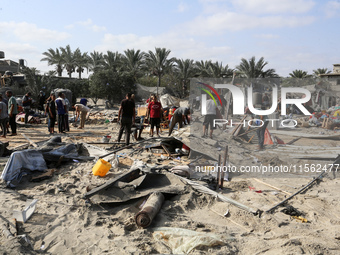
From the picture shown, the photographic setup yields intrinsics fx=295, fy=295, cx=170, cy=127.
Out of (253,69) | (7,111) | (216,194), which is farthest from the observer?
(253,69)

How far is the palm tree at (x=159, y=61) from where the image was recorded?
3397cm

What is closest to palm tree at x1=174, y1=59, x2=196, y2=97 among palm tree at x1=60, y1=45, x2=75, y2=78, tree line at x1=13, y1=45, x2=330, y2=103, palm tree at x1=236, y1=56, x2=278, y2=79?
tree line at x1=13, y1=45, x2=330, y2=103

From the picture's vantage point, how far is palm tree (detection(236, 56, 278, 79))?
98.0ft

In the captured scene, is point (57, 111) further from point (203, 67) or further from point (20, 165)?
point (203, 67)

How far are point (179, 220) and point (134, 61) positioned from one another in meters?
32.0

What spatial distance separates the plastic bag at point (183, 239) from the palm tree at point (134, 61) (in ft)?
102

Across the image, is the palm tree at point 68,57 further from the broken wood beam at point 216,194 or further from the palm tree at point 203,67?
the broken wood beam at point 216,194

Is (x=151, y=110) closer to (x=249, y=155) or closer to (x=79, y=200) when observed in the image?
(x=249, y=155)

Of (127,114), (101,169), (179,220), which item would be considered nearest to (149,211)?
(179,220)

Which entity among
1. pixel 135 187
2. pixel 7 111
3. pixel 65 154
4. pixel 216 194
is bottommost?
pixel 216 194

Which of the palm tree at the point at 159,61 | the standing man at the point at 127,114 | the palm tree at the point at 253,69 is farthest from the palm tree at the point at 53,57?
the standing man at the point at 127,114

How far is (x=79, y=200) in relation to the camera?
15.3ft

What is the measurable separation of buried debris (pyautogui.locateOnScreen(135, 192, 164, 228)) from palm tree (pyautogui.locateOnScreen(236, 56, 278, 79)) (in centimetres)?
2788

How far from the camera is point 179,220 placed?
409cm
